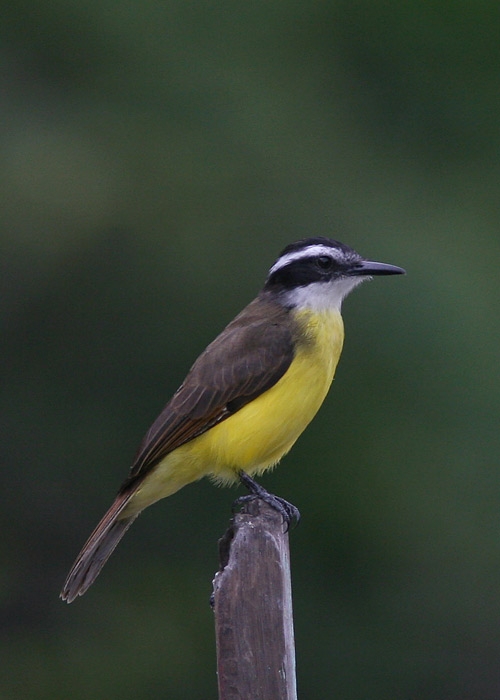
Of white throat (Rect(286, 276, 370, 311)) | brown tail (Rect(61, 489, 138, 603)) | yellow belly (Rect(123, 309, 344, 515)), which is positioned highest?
white throat (Rect(286, 276, 370, 311))

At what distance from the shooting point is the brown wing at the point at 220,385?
5.33 metres

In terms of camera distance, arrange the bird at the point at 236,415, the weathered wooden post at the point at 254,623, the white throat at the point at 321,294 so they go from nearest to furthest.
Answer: the weathered wooden post at the point at 254,623
the bird at the point at 236,415
the white throat at the point at 321,294

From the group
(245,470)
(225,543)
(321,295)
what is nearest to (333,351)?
(321,295)

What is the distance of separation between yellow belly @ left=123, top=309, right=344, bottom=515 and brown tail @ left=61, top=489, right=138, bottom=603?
157 mm

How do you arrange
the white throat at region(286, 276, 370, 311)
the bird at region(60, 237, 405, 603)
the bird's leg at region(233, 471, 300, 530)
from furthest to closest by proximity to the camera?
the white throat at region(286, 276, 370, 311) < the bird at region(60, 237, 405, 603) < the bird's leg at region(233, 471, 300, 530)

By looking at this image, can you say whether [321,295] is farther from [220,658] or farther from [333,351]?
[220,658]

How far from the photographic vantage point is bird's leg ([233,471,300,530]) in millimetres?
4965

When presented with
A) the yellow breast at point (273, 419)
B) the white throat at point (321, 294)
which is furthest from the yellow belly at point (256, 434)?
the white throat at point (321, 294)

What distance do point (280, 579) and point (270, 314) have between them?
236cm

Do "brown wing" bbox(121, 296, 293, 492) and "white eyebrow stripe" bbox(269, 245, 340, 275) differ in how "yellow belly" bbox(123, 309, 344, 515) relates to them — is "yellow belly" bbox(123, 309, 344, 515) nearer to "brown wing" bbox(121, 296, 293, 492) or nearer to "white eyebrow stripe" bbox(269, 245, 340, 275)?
"brown wing" bbox(121, 296, 293, 492)

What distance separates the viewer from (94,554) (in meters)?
5.11

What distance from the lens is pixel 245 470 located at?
17.9 ft

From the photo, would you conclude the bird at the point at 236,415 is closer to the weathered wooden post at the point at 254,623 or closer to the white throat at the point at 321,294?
the white throat at the point at 321,294

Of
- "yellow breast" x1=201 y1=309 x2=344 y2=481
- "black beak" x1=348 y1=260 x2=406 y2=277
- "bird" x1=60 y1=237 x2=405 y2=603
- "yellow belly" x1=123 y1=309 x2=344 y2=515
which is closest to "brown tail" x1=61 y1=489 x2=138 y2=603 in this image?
"bird" x1=60 y1=237 x2=405 y2=603
